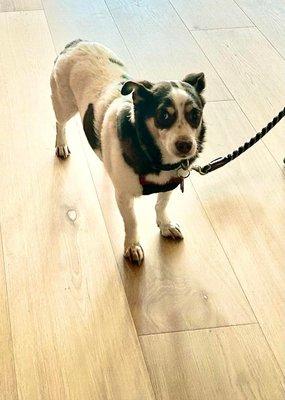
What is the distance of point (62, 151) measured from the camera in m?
1.96

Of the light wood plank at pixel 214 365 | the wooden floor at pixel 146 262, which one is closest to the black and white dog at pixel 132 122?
the wooden floor at pixel 146 262

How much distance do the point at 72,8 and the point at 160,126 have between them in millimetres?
1713

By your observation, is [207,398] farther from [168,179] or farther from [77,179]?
[77,179]

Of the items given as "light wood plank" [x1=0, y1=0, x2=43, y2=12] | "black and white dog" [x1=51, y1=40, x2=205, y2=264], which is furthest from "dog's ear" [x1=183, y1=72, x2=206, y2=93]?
"light wood plank" [x1=0, y1=0, x2=43, y2=12]

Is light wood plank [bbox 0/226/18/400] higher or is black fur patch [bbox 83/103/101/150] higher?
black fur patch [bbox 83/103/101/150]

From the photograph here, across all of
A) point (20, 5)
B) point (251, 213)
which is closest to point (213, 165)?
point (251, 213)

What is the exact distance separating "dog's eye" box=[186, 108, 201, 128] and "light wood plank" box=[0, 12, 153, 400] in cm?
49

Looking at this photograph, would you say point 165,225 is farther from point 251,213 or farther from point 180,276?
point 251,213

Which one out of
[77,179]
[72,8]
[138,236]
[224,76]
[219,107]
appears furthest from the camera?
[72,8]

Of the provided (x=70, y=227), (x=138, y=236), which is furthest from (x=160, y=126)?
(x=70, y=227)

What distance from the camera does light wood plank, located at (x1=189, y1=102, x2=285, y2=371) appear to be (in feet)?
5.05

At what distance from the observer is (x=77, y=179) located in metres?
1.90

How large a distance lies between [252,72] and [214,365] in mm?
1416

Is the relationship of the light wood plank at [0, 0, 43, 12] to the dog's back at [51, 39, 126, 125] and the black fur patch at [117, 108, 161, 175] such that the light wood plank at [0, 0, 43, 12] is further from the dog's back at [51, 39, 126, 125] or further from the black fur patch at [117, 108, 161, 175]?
the black fur patch at [117, 108, 161, 175]
